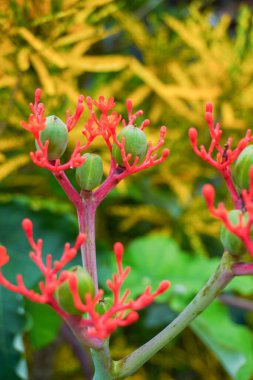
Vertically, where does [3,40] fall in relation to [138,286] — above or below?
above

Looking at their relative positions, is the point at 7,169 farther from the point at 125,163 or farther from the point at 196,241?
the point at 125,163

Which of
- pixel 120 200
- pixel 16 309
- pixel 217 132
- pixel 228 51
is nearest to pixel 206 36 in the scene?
pixel 228 51

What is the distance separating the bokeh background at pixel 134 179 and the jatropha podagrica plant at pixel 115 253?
288mm

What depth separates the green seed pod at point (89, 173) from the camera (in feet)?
1.09

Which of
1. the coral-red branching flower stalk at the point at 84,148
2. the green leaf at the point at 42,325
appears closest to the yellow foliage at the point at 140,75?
the green leaf at the point at 42,325

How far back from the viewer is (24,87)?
77 cm

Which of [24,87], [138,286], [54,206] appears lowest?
[138,286]

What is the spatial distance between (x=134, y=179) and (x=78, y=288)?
25.4 inches

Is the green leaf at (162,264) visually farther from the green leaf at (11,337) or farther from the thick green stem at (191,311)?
the thick green stem at (191,311)

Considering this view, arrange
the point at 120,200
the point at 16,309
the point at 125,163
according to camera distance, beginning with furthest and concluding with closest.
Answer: the point at 120,200
the point at 16,309
the point at 125,163

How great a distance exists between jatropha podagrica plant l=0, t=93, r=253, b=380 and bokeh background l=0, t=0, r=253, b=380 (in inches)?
11.3

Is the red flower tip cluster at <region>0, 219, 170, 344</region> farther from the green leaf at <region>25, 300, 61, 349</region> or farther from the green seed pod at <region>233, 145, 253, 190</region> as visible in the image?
the green leaf at <region>25, 300, 61, 349</region>

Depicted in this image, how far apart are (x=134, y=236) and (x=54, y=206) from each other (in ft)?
0.89

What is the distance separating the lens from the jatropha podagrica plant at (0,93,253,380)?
28 centimetres
